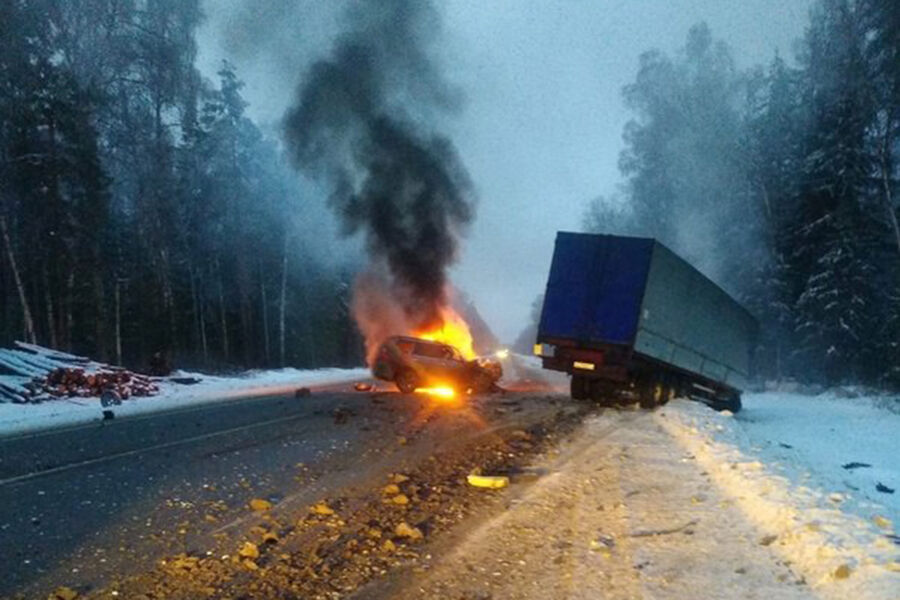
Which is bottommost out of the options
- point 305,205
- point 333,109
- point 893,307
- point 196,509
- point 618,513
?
point 196,509

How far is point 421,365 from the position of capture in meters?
Result: 17.8

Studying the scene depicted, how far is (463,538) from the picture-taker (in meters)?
4.99

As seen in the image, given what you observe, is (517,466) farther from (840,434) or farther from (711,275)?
(711,275)

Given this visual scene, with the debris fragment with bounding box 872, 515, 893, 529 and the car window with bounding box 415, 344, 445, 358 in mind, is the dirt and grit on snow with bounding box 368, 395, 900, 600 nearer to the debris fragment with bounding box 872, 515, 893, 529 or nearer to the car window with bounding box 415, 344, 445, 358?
the debris fragment with bounding box 872, 515, 893, 529

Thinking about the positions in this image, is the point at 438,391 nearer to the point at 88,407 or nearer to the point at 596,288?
the point at 596,288

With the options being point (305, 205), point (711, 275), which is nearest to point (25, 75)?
point (305, 205)

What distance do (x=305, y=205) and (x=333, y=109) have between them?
9.34m

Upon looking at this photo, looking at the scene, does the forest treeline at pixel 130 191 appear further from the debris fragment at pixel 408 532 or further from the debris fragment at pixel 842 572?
the debris fragment at pixel 842 572

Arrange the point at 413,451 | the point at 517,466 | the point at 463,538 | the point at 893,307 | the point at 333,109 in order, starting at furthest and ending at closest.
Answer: the point at 333,109
the point at 893,307
the point at 413,451
the point at 517,466
the point at 463,538

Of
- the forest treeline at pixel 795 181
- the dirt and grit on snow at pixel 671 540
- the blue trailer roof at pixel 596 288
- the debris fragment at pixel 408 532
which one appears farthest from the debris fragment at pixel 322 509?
the forest treeline at pixel 795 181

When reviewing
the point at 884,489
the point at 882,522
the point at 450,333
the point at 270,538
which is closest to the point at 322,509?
the point at 270,538

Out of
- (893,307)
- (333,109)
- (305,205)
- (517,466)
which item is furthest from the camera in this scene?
(305,205)

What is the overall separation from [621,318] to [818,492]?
351 inches

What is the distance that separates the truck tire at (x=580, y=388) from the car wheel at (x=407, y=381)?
14.3 ft
